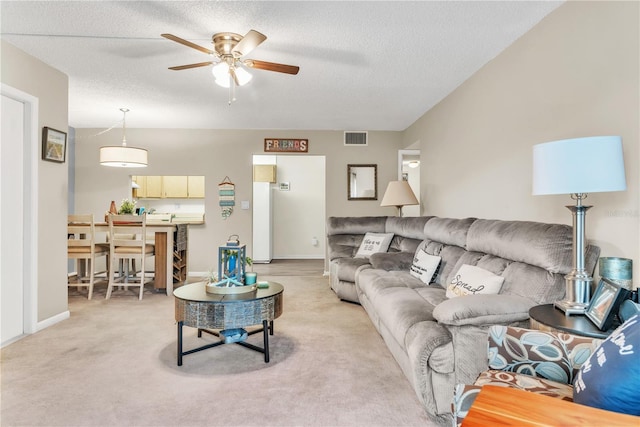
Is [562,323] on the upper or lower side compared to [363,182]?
lower

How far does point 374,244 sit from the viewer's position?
472 centimetres

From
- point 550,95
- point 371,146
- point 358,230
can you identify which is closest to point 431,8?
point 550,95

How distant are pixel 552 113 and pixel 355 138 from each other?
394cm

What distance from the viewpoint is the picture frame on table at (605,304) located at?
1494 millimetres

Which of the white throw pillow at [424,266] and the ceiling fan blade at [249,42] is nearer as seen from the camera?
the ceiling fan blade at [249,42]

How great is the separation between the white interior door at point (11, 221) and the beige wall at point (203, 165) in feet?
9.46

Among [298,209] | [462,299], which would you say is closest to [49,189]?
[462,299]

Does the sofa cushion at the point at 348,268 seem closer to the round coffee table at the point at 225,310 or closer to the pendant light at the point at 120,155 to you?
the round coffee table at the point at 225,310

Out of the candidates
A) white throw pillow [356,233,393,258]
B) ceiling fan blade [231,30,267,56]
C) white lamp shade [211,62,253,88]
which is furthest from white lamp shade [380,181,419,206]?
ceiling fan blade [231,30,267,56]

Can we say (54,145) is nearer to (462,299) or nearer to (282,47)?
(282,47)

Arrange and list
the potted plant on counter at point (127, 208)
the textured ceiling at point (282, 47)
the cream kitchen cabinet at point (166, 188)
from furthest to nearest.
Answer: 1. the cream kitchen cabinet at point (166, 188)
2. the potted plant on counter at point (127, 208)
3. the textured ceiling at point (282, 47)

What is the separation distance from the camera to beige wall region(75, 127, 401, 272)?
5.99 meters

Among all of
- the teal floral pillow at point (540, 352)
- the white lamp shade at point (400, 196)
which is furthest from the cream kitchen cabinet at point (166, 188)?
the teal floral pillow at point (540, 352)

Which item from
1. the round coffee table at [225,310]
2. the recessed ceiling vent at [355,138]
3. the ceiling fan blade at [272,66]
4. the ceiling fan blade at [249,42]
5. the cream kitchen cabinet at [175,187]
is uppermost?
the recessed ceiling vent at [355,138]
